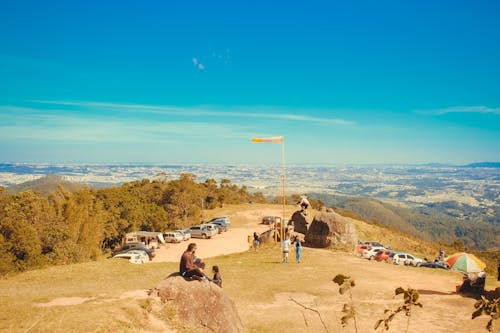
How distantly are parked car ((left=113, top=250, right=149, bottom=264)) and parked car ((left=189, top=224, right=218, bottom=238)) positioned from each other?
1249cm

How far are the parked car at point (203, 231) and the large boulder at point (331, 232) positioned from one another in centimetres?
1469

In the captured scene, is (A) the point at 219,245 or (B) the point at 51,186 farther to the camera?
(B) the point at 51,186

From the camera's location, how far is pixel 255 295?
1638cm

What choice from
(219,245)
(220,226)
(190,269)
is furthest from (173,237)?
(190,269)

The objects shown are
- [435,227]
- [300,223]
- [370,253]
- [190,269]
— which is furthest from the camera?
[435,227]

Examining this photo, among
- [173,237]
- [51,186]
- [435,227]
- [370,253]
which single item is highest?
[51,186]

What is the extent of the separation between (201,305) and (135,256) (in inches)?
711

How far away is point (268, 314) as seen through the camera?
14227 mm

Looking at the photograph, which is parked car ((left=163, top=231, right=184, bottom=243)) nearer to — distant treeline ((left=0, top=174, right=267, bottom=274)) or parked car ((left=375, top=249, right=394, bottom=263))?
distant treeline ((left=0, top=174, right=267, bottom=274))

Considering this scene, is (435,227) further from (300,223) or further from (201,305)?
(201,305)

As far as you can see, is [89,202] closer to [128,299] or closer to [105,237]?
[105,237]

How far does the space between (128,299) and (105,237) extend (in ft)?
103

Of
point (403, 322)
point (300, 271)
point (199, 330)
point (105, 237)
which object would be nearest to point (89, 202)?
point (105, 237)

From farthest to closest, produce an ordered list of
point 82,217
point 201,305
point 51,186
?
point 51,186, point 82,217, point 201,305
